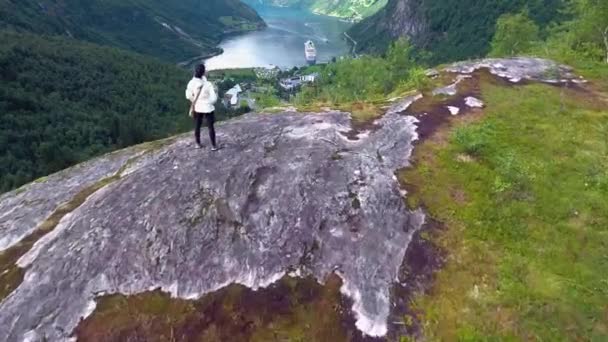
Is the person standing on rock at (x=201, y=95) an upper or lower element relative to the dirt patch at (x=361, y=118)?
upper

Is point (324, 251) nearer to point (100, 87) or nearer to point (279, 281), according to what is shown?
point (279, 281)

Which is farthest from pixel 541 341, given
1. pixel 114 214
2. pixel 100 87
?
pixel 100 87

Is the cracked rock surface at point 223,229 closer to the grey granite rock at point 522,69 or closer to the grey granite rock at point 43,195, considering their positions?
the grey granite rock at point 43,195

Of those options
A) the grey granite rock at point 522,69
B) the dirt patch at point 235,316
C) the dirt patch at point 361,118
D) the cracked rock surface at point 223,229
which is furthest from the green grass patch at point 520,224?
the grey granite rock at point 522,69

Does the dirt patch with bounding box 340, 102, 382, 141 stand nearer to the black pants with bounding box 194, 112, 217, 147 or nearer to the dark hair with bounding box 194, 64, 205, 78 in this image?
the black pants with bounding box 194, 112, 217, 147

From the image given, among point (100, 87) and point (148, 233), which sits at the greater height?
point (148, 233)

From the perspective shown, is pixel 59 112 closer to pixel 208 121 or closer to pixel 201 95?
pixel 208 121
